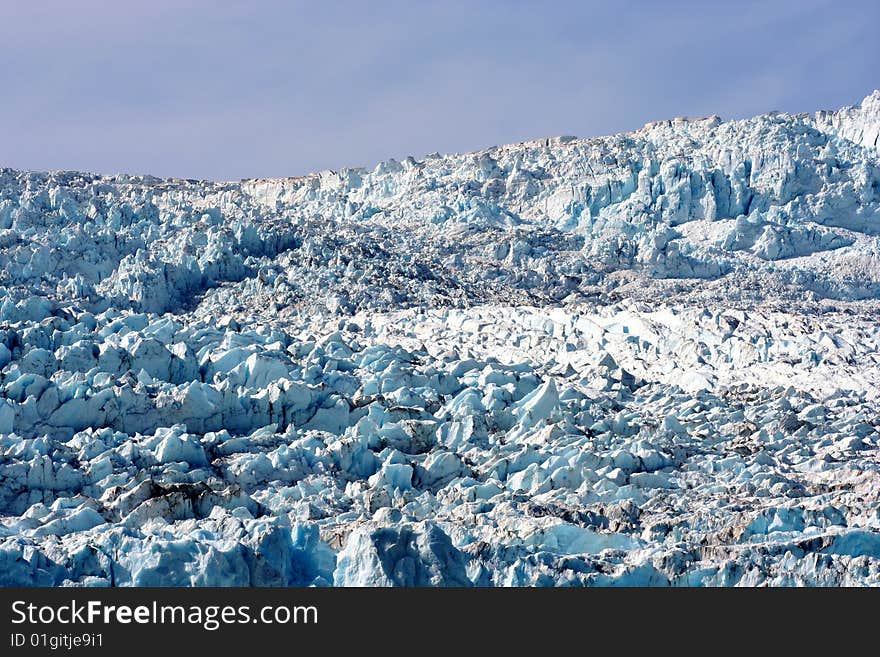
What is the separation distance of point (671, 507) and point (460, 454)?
5.62 meters

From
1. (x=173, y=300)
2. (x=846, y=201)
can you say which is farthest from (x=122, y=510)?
(x=846, y=201)

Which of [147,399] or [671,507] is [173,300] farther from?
[671,507]

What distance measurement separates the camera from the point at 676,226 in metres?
70.8

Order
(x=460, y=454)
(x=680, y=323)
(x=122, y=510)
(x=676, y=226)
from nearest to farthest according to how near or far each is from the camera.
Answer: (x=122, y=510) < (x=460, y=454) < (x=680, y=323) < (x=676, y=226)

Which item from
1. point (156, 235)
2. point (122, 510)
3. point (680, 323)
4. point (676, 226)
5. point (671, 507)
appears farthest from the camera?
point (676, 226)

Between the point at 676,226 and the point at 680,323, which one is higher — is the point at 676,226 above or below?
above

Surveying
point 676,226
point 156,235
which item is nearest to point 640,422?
point 156,235

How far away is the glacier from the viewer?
70.0 ft

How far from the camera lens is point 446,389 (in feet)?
115

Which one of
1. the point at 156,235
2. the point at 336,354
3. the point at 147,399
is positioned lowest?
the point at 147,399

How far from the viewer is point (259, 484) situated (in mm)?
27297

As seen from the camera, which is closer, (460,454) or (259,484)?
(259,484)

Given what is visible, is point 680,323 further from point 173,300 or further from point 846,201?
point 846,201

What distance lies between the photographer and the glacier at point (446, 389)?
21344 millimetres
